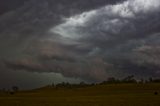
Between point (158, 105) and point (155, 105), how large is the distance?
541 mm

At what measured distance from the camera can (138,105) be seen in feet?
193

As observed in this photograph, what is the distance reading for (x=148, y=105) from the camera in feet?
190

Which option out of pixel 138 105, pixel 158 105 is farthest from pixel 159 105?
pixel 138 105

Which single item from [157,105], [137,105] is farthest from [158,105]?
[137,105]

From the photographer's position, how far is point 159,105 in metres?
58.5

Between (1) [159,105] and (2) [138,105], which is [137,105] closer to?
(2) [138,105]

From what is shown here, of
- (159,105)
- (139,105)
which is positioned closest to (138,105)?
(139,105)

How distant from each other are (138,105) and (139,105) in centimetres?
18

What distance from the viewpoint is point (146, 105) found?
190 ft

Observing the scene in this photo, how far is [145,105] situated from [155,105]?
6.42 feet

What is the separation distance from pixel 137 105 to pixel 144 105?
1.31 m

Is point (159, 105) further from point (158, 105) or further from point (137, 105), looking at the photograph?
point (137, 105)

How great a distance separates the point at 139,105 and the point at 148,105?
65.2 inches

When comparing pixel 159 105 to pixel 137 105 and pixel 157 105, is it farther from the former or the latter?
pixel 137 105
